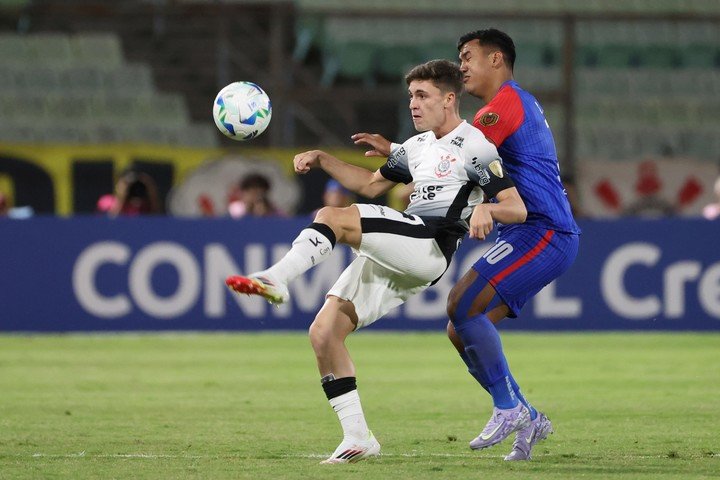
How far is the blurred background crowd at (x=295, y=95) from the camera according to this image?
18453 mm

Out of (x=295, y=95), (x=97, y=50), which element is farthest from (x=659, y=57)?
(x=97, y=50)

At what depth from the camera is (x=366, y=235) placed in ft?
22.1

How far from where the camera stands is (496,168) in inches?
272

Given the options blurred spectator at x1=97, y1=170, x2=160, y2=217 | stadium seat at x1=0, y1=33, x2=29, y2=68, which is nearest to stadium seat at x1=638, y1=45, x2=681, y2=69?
stadium seat at x1=0, y1=33, x2=29, y2=68

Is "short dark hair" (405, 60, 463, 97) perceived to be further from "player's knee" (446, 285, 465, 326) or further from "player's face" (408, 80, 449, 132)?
"player's knee" (446, 285, 465, 326)

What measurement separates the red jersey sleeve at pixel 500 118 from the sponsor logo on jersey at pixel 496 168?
0.69 ft

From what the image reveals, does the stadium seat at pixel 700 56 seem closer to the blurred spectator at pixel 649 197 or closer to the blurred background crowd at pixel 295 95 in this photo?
the blurred background crowd at pixel 295 95

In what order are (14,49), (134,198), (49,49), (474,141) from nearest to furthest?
(474,141) → (134,198) → (14,49) → (49,49)

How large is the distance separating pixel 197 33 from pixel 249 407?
46.3 feet

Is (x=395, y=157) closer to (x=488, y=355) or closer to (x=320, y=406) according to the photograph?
(x=488, y=355)

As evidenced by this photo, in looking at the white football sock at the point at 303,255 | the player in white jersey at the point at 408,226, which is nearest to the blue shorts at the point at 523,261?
the player in white jersey at the point at 408,226

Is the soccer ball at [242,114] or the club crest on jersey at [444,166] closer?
the club crest on jersey at [444,166]

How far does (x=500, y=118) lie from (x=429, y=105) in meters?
0.36

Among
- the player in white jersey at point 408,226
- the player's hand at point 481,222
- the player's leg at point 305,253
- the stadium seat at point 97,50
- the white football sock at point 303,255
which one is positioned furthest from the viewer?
the stadium seat at point 97,50
